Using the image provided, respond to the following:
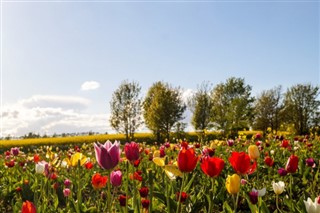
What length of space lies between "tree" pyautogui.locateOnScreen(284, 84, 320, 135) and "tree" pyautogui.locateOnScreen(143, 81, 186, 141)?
1704 cm

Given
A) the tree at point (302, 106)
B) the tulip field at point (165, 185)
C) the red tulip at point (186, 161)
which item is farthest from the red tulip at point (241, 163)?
the tree at point (302, 106)

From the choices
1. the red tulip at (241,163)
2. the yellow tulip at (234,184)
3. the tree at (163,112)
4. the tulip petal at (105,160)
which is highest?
the tree at (163,112)

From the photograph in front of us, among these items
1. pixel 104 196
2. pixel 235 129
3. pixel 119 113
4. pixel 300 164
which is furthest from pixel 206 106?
pixel 104 196

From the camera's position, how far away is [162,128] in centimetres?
3844

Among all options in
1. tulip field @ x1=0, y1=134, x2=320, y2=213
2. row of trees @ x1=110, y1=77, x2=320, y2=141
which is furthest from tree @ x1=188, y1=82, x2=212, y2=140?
tulip field @ x1=0, y1=134, x2=320, y2=213

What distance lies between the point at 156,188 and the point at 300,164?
316cm

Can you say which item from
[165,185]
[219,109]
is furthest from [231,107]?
[165,185]

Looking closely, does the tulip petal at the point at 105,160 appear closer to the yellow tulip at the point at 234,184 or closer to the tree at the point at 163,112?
the yellow tulip at the point at 234,184

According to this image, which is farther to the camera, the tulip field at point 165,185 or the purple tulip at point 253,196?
the purple tulip at point 253,196

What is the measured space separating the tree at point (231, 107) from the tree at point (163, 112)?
531 cm

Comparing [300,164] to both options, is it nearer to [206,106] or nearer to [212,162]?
[212,162]

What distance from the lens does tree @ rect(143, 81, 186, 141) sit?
38375mm

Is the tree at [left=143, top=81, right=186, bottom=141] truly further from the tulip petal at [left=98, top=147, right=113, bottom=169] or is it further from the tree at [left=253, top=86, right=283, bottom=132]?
the tulip petal at [left=98, top=147, right=113, bottom=169]

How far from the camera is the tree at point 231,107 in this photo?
142ft
